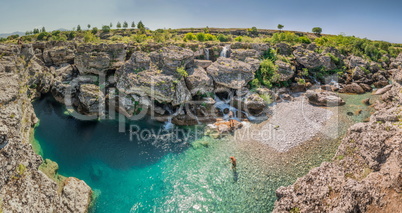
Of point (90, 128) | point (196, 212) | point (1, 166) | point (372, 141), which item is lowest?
point (196, 212)

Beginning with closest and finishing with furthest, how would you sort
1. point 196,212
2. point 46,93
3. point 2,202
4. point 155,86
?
1. point 2,202
2. point 196,212
3. point 155,86
4. point 46,93

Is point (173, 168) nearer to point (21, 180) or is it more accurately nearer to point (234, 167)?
point (234, 167)

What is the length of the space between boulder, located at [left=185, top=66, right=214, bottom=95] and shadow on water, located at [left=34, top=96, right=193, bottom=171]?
8345mm

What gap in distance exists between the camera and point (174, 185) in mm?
18859

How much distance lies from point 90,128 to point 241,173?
23.3 meters

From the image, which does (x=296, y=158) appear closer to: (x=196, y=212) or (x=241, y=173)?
(x=241, y=173)

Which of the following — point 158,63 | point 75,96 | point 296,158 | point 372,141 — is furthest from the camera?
point 75,96

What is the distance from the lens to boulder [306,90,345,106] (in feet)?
112

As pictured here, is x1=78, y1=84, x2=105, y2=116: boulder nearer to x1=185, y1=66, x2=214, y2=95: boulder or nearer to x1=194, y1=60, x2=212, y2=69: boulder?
x1=185, y1=66, x2=214, y2=95: boulder

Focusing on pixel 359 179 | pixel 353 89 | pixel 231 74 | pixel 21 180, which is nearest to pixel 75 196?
pixel 21 180

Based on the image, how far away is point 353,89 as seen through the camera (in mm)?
40406

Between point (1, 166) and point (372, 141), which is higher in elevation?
point (372, 141)

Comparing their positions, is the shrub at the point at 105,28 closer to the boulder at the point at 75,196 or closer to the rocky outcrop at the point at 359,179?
the boulder at the point at 75,196

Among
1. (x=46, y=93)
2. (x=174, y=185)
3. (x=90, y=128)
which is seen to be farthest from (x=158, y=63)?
(x=46, y=93)
